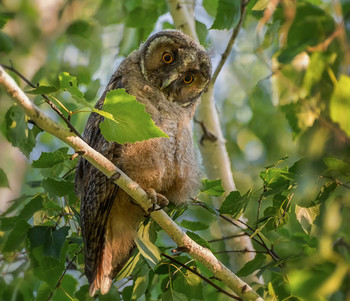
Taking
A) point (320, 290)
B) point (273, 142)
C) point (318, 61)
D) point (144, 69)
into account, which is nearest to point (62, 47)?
point (144, 69)

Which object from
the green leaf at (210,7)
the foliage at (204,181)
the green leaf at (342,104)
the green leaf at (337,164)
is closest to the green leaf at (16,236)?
the foliage at (204,181)

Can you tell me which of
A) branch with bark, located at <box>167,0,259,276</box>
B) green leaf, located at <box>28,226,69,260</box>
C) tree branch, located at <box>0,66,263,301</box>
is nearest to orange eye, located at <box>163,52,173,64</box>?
branch with bark, located at <box>167,0,259,276</box>

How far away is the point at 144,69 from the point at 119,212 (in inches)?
31.3

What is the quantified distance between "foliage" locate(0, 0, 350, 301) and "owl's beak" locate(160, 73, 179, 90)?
37cm

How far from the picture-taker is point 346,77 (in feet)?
3.18

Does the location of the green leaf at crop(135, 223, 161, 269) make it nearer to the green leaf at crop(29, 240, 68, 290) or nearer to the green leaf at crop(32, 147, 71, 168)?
the green leaf at crop(29, 240, 68, 290)

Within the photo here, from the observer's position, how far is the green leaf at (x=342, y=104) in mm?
964

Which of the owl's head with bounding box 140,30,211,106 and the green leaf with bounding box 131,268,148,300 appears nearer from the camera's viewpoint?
the green leaf with bounding box 131,268,148,300

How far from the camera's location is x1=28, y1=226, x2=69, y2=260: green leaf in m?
1.82

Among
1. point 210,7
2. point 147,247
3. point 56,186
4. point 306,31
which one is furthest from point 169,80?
point 306,31

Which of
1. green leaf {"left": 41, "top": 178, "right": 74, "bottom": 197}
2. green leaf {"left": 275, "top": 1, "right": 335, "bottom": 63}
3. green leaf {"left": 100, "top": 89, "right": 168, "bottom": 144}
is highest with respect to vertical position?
green leaf {"left": 275, "top": 1, "right": 335, "bottom": 63}

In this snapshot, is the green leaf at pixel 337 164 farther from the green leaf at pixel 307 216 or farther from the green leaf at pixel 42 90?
the green leaf at pixel 42 90

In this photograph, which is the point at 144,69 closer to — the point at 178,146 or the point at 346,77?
the point at 178,146

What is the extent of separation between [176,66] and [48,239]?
1196 millimetres
